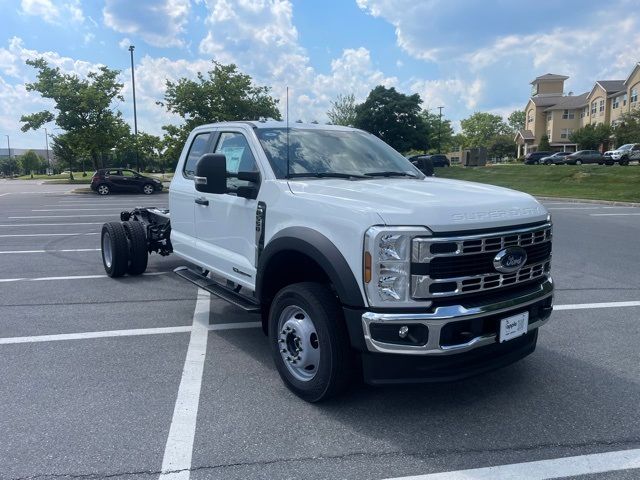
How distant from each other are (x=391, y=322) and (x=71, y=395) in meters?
2.42

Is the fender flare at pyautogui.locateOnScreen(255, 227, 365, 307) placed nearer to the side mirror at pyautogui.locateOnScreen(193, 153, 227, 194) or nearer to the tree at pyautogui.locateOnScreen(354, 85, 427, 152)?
the side mirror at pyautogui.locateOnScreen(193, 153, 227, 194)

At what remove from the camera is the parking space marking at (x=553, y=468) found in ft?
9.20

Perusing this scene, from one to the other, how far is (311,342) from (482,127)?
12028 centimetres

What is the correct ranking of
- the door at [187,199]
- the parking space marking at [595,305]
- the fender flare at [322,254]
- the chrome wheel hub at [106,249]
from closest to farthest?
the fender flare at [322,254] < the door at [187,199] < the parking space marking at [595,305] < the chrome wheel hub at [106,249]

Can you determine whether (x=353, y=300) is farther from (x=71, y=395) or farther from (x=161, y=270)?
(x=161, y=270)

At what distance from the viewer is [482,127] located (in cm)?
11550

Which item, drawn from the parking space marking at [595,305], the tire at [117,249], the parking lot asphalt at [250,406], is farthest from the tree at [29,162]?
the parking space marking at [595,305]

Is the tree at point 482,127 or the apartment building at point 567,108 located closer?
the apartment building at point 567,108

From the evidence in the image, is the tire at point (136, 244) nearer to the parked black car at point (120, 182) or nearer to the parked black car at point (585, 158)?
the parked black car at point (120, 182)

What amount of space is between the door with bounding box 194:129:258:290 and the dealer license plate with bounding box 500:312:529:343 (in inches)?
79.3

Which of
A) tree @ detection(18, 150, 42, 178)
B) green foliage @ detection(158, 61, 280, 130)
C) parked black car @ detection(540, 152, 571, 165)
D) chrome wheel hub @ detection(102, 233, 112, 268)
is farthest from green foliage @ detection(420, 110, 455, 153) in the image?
tree @ detection(18, 150, 42, 178)

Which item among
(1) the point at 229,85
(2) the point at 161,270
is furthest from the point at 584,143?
(2) the point at 161,270

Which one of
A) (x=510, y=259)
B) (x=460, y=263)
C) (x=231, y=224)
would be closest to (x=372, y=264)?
(x=460, y=263)

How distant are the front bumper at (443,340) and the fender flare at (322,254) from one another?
119 mm
